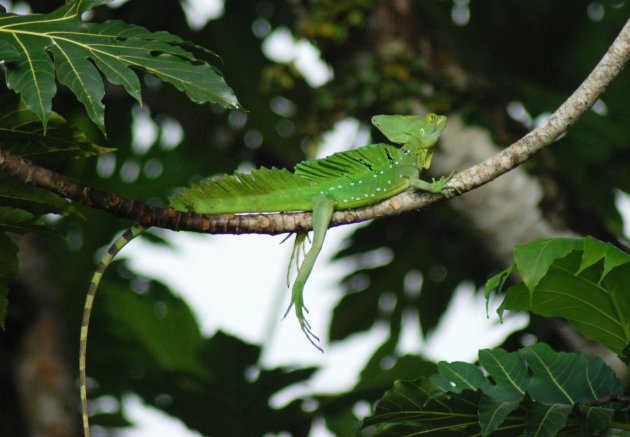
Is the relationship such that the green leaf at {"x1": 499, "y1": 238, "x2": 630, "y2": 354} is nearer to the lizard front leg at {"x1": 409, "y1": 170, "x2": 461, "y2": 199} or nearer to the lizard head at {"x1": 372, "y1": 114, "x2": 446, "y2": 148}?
the lizard front leg at {"x1": 409, "y1": 170, "x2": 461, "y2": 199}

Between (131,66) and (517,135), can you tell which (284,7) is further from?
(131,66)

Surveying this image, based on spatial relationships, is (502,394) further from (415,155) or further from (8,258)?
(8,258)

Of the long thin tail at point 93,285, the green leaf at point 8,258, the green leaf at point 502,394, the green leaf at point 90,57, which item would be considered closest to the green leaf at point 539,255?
the green leaf at point 502,394

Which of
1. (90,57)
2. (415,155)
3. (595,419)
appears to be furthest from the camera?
(415,155)

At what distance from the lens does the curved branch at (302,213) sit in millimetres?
2338

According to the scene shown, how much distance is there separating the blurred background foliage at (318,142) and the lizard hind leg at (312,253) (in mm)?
2303

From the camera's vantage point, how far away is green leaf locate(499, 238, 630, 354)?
2.64m

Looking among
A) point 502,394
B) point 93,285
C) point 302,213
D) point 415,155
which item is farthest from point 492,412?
point 93,285

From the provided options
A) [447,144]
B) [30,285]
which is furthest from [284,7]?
[30,285]

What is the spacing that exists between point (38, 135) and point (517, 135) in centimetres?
360

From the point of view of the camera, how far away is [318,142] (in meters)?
5.40

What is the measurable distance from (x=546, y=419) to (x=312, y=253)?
3.43 ft

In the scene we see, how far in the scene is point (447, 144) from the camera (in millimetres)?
5074

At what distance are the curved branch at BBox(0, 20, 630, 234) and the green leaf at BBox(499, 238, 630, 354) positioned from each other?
13.3 inches
